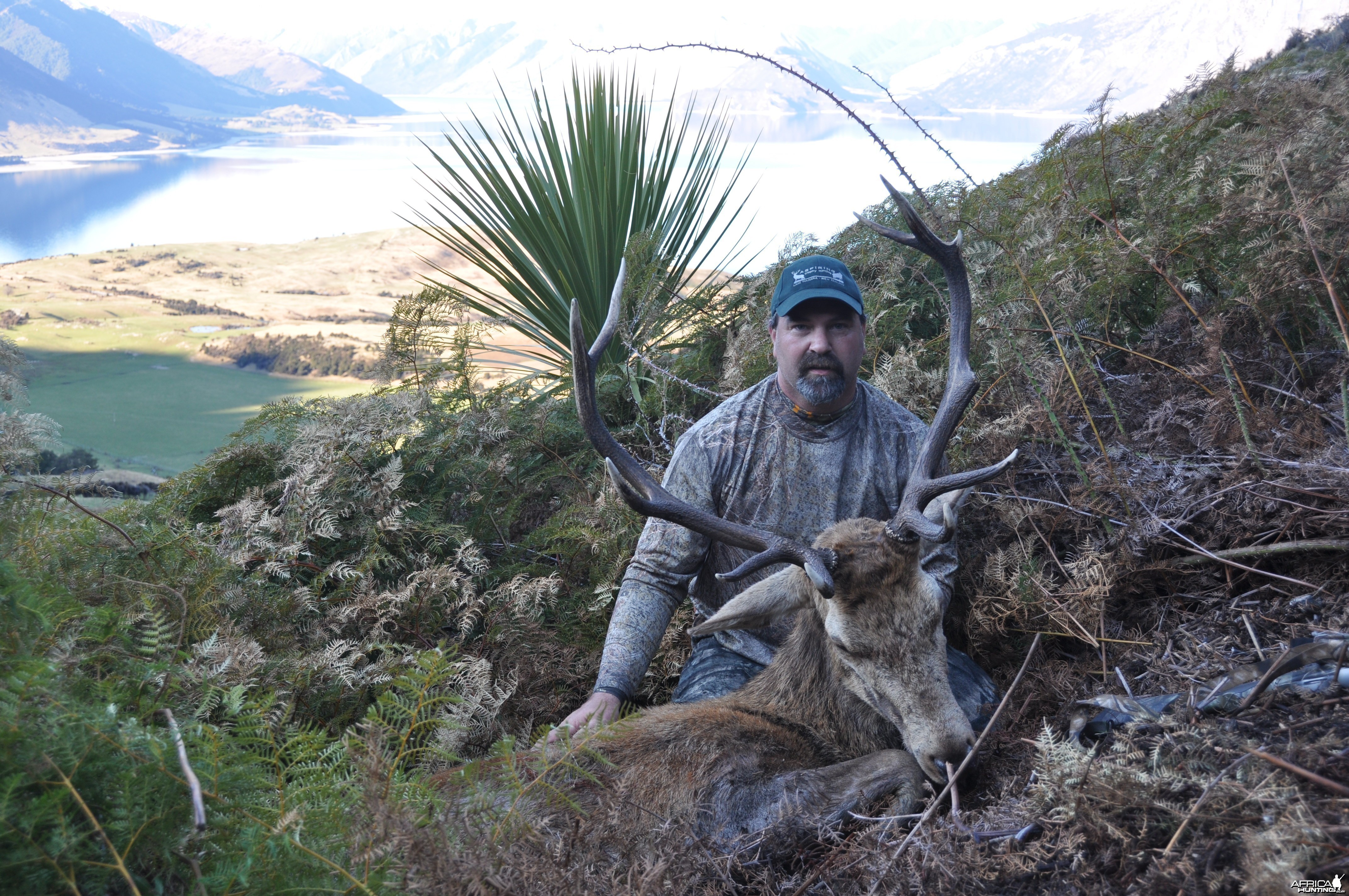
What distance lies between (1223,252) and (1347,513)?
1674 mm

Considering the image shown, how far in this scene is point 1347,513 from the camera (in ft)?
8.52

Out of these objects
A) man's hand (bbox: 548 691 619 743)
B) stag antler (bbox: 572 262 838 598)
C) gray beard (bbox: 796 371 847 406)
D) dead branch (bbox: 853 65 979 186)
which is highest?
dead branch (bbox: 853 65 979 186)

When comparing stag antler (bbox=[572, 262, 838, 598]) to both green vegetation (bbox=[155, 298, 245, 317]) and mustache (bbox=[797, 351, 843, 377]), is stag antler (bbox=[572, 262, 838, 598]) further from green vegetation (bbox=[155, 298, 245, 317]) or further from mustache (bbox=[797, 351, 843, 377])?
green vegetation (bbox=[155, 298, 245, 317])

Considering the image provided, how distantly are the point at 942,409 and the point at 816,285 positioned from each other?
2.57 feet

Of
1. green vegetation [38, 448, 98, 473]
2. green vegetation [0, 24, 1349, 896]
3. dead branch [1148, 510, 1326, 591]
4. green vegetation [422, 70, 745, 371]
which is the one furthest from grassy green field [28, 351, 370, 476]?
dead branch [1148, 510, 1326, 591]

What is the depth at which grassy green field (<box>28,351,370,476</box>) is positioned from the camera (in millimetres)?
6695

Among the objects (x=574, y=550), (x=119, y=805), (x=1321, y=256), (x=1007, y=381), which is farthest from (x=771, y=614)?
(x=1321, y=256)

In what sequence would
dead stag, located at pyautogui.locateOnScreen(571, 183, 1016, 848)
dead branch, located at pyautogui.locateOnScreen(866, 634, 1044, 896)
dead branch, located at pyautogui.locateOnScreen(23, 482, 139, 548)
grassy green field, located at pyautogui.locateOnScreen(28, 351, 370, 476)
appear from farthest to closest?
1. grassy green field, located at pyautogui.locateOnScreen(28, 351, 370, 476)
2. dead branch, located at pyautogui.locateOnScreen(23, 482, 139, 548)
3. dead stag, located at pyautogui.locateOnScreen(571, 183, 1016, 848)
4. dead branch, located at pyautogui.locateOnScreen(866, 634, 1044, 896)

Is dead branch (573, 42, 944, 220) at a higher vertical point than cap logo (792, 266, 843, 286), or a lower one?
higher

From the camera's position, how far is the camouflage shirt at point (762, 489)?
352 cm

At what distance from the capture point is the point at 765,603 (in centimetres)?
316

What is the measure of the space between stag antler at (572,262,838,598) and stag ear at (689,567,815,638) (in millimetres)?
140

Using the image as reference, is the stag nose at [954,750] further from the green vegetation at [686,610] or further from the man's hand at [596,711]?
the man's hand at [596,711]

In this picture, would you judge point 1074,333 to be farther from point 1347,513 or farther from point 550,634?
point 550,634
